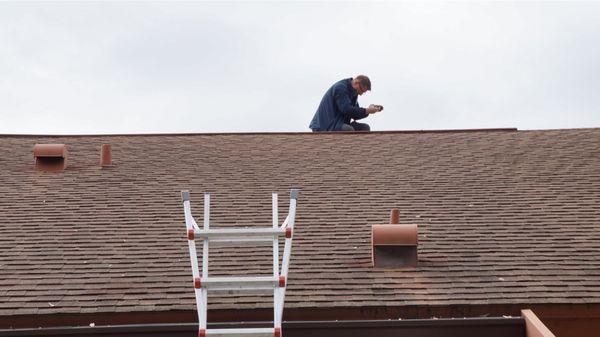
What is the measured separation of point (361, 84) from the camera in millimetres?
10812

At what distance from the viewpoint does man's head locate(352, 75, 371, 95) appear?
35.3 feet

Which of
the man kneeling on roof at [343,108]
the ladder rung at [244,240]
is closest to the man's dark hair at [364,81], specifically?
the man kneeling on roof at [343,108]

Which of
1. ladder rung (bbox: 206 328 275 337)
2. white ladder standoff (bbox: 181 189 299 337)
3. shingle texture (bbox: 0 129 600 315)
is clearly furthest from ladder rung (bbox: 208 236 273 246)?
shingle texture (bbox: 0 129 600 315)

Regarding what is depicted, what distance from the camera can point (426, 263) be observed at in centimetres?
630

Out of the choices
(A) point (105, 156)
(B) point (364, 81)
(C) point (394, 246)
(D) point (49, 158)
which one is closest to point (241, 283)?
(C) point (394, 246)

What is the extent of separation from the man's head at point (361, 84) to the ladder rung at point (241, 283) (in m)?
6.60

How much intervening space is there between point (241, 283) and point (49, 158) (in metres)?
5.54

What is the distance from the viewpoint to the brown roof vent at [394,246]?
625 centimetres

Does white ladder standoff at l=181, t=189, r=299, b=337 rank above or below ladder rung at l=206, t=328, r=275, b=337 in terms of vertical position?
above

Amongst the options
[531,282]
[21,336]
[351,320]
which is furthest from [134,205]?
[531,282]

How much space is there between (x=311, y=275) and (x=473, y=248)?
60.8 inches

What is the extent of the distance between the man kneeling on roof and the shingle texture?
532 mm

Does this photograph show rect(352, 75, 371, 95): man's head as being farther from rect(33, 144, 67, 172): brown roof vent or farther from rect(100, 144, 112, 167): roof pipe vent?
rect(33, 144, 67, 172): brown roof vent

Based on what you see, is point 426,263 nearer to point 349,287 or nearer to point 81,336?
point 349,287
